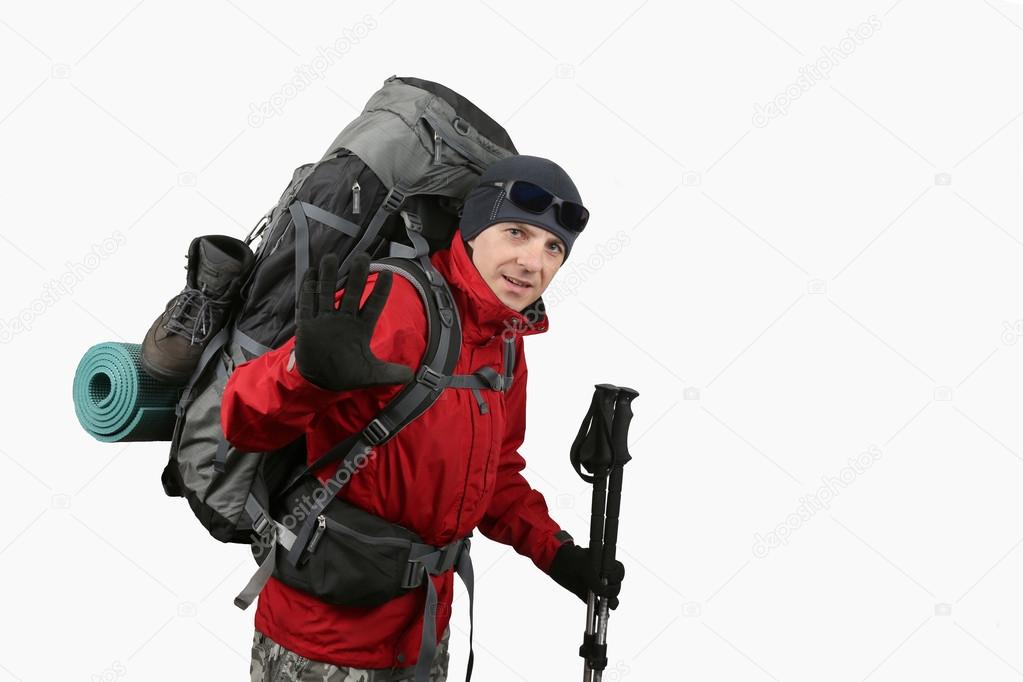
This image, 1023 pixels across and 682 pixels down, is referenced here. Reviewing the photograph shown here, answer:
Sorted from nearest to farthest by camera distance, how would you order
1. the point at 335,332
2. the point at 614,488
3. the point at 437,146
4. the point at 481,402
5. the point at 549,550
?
1. the point at 335,332
2. the point at 481,402
3. the point at 437,146
4. the point at 614,488
5. the point at 549,550

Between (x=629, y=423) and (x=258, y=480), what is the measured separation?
1.54m

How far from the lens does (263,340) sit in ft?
14.1

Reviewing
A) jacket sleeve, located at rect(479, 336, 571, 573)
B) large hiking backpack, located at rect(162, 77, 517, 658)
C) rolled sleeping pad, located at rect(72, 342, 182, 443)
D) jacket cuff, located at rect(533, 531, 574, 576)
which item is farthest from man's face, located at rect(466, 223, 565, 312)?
rolled sleeping pad, located at rect(72, 342, 182, 443)

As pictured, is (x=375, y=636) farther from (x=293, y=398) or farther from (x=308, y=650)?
(x=293, y=398)

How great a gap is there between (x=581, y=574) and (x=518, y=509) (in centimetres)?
43

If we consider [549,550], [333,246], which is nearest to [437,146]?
[333,246]

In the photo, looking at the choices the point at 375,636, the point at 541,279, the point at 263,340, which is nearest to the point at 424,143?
the point at 541,279

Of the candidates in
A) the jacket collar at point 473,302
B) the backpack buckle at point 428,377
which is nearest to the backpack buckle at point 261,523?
the backpack buckle at point 428,377

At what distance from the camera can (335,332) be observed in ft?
11.7

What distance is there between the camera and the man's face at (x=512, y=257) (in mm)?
4199

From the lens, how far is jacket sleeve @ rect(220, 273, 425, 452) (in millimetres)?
3771

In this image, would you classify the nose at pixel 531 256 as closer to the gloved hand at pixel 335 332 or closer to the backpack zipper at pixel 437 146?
the backpack zipper at pixel 437 146

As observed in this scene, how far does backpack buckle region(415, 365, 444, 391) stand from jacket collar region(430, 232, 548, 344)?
0.23m

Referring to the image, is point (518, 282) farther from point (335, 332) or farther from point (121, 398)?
point (121, 398)
